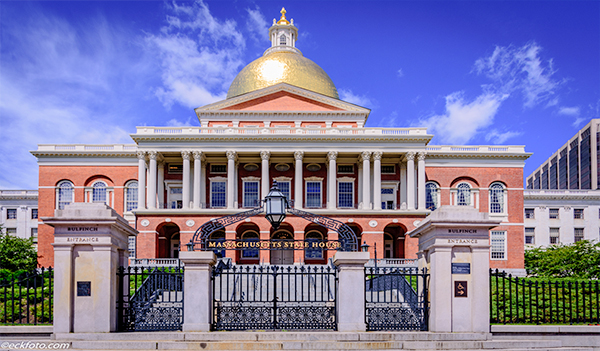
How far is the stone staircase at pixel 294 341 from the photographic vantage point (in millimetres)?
11953

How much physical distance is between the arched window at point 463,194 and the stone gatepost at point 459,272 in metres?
41.4

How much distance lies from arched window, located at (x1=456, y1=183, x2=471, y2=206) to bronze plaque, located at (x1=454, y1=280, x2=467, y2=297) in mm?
41466

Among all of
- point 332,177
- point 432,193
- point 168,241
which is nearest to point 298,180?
point 332,177

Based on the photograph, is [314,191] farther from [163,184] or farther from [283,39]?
[283,39]

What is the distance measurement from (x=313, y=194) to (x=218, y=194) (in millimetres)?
9071

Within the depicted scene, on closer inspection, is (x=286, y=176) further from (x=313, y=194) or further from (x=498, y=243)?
(x=498, y=243)

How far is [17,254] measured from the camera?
52031 millimetres

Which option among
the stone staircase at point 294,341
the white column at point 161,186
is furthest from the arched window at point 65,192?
the stone staircase at point 294,341

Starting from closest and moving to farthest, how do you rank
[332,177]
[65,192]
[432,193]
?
[332,177] → [65,192] → [432,193]

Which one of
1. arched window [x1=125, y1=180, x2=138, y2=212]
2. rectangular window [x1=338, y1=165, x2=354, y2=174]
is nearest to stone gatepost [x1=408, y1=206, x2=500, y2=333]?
rectangular window [x1=338, y1=165, x2=354, y2=174]

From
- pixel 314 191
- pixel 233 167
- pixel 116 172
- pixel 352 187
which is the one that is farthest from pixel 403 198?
pixel 116 172

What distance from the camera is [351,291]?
12758 mm

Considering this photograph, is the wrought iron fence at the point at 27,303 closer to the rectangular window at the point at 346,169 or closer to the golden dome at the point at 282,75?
the rectangular window at the point at 346,169

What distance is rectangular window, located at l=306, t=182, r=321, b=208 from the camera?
51.7 metres
